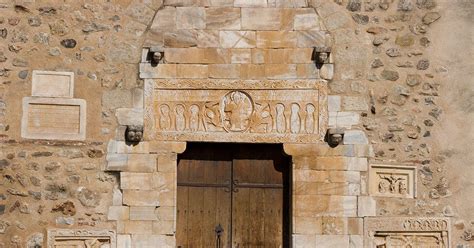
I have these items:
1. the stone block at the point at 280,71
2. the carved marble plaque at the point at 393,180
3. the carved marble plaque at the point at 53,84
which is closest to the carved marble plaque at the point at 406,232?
the carved marble plaque at the point at 393,180

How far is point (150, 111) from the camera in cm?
851

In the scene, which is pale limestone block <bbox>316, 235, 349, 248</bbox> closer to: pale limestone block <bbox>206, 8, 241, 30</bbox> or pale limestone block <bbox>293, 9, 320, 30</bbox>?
pale limestone block <bbox>293, 9, 320, 30</bbox>

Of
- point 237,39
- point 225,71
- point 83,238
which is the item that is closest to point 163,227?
point 83,238

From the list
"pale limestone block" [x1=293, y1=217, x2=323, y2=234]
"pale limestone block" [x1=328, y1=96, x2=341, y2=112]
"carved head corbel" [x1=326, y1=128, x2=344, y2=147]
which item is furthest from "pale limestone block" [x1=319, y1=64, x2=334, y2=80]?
"pale limestone block" [x1=293, y1=217, x2=323, y2=234]

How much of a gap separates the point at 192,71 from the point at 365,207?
221 centimetres

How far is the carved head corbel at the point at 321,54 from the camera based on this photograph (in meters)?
8.45

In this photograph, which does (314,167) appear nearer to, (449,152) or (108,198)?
(449,152)

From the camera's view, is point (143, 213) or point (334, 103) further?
point (334, 103)

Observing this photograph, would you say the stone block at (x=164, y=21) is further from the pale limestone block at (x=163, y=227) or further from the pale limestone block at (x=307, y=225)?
the pale limestone block at (x=307, y=225)

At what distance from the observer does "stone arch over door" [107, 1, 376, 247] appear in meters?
8.40

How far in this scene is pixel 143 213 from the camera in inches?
330

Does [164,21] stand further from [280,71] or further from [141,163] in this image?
[141,163]

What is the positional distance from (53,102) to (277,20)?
241cm

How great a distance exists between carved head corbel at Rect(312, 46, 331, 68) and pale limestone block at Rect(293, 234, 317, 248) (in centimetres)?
172
